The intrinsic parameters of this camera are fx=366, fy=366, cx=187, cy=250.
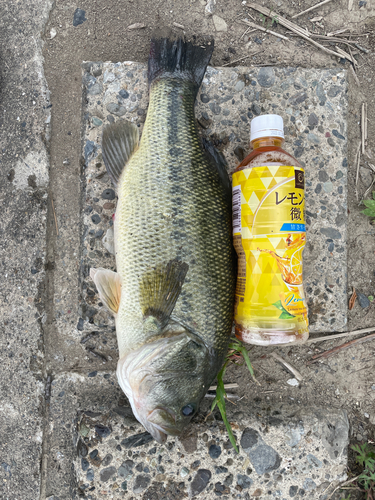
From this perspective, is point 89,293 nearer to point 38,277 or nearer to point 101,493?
point 38,277

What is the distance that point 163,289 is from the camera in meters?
1.92

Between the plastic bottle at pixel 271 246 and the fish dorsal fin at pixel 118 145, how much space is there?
2.37 ft

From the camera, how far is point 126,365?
76.8 inches

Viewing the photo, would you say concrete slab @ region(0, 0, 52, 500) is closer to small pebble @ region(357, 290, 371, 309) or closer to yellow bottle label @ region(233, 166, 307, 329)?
yellow bottle label @ region(233, 166, 307, 329)

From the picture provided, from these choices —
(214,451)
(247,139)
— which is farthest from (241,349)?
(247,139)

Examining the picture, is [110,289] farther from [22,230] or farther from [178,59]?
[178,59]

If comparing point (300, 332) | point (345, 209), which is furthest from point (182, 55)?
point (300, 332)

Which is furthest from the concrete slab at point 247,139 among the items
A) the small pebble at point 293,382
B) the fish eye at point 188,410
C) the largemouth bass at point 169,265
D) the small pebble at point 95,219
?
the fish eye at point 188,410

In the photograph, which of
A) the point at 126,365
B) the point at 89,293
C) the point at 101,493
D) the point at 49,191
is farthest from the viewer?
the point at 49,191

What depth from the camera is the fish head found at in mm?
1869

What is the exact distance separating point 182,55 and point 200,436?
8.01 ft

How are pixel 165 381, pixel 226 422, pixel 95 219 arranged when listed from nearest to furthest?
1. pixel 165 381
2. pixel 226 422
3. pixel 95 219

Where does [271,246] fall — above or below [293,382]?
above

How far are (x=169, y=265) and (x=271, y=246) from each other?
559mm
